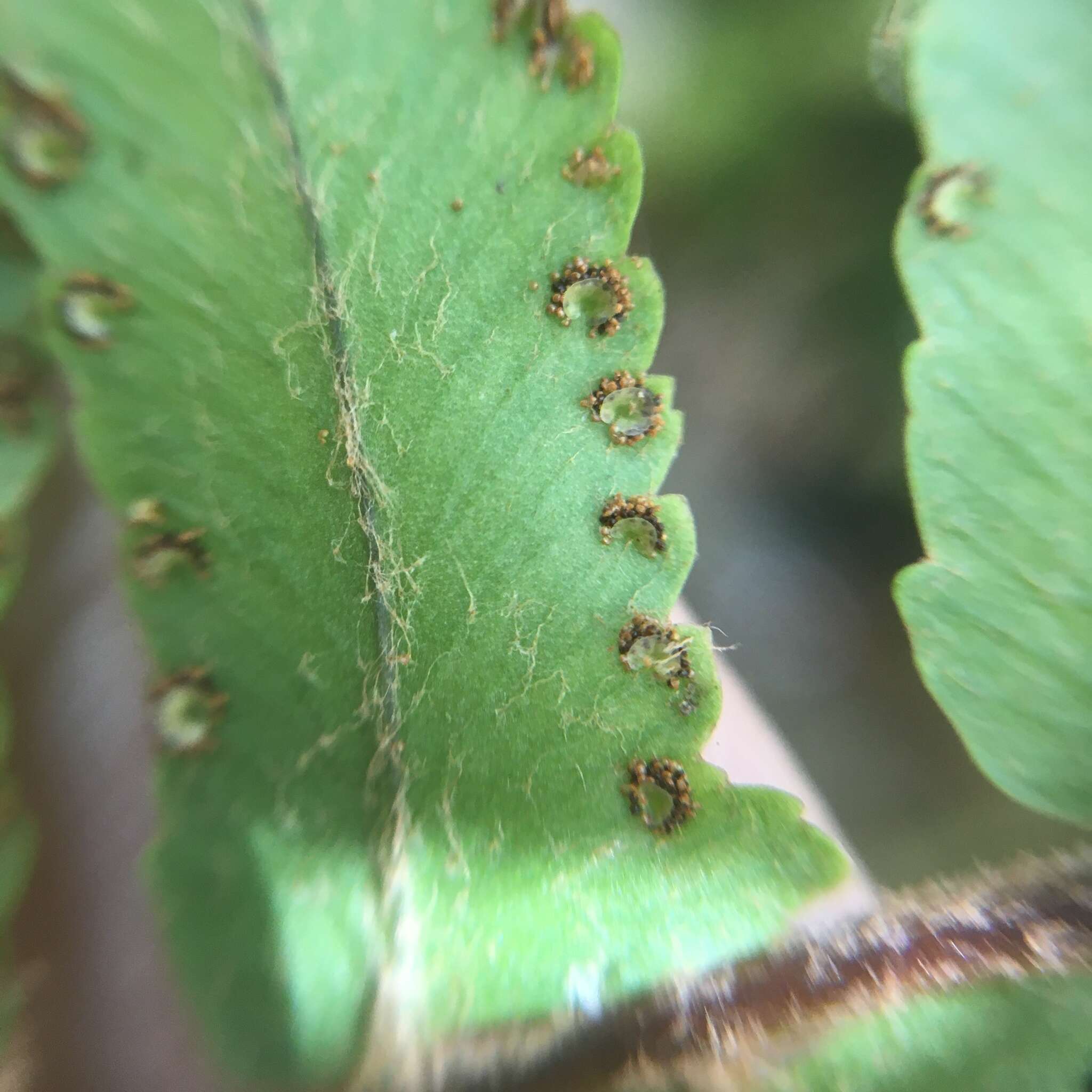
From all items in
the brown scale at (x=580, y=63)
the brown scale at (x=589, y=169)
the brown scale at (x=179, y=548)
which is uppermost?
the brown scale at (x=580, y=63)

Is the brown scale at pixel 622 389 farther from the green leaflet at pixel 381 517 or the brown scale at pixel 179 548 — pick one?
the brown scale at pixel 179 548

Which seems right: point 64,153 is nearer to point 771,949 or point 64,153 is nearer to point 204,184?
point 204,184

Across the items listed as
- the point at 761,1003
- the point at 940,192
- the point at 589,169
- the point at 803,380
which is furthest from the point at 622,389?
the point at 803,380

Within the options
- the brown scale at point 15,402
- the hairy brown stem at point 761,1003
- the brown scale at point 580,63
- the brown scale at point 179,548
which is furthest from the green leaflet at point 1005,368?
the brown scale at point 15,402

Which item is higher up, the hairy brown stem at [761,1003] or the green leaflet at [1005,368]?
the green leaflet at [1005,368]

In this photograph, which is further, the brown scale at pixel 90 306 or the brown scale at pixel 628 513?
the brown scale at pixel 628 513

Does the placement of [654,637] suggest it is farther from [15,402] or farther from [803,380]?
[803,380]
